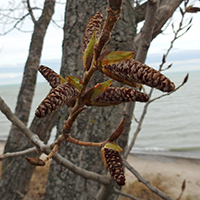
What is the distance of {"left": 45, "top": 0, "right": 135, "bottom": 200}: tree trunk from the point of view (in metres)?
2.08

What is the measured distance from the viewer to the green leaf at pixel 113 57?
42 centimetres

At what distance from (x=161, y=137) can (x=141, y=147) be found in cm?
186

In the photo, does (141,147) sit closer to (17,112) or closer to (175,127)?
(175,127)

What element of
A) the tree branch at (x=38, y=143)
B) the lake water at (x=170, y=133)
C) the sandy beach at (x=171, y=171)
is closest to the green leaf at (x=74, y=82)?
the tree branch at (x=38, y=143)

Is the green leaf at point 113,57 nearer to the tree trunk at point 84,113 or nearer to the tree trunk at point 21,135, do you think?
the tree trunk at point 84,113

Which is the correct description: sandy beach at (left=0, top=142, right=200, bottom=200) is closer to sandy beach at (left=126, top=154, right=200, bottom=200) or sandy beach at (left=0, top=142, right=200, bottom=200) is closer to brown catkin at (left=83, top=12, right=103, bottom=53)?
sandy beach at (left=126, top=154, right=200, bottom=200)

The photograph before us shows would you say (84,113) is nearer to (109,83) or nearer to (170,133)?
(109,83)

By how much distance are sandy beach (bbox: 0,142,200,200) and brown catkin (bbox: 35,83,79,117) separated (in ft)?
22.3

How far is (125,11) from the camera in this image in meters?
2.04

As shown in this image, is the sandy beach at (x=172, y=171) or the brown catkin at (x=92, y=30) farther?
the sandy beach at (x=172, y=171)

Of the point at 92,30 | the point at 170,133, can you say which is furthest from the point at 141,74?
the point at 170,133

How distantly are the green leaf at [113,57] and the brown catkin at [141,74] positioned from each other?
10 mm

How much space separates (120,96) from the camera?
48 cm

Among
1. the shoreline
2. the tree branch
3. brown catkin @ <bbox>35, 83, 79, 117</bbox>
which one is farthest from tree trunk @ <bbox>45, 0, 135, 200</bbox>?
the shoreline
